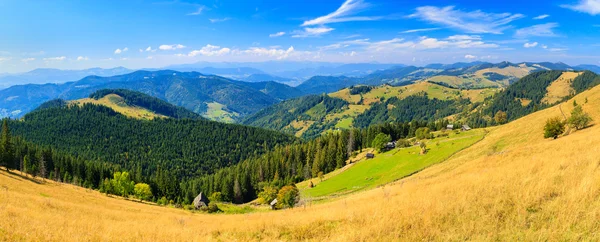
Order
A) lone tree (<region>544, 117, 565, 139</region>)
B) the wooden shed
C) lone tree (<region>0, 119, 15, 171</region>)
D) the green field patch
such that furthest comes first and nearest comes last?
lone tree (<region>0, 119, 15, 171</region>) → the wooden shed → the green field patch → lone tree (<region>544, 117, 565, 139</region>)

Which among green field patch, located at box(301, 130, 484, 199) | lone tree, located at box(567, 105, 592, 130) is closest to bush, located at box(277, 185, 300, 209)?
green field patch, located at box(301, 130, 484, 199)

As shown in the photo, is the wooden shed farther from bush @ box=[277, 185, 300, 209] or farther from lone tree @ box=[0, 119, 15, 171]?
lone tree @ box=[0, 119, 15, 171]

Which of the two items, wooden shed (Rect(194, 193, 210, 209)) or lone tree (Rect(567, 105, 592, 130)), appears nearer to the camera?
lone tree (Rect(567, 105, 592, 130))

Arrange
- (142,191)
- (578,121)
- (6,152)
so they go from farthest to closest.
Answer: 1. (142,191)
2. (6,152)
3. (578,121)

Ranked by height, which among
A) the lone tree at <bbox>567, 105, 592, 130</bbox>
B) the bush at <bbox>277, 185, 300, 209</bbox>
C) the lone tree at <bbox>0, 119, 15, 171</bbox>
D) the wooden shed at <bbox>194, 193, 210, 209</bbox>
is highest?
the lone tree at <bbox>567, 105, 592, 130</bbox>

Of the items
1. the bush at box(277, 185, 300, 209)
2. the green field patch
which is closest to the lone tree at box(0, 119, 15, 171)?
the bush at box(277, 185, 300, 209)

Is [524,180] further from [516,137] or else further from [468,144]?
[468,144]

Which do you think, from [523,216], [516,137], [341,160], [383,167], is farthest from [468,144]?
[523,216]

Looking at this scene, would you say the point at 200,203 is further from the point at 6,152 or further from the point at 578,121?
the point at 578,121

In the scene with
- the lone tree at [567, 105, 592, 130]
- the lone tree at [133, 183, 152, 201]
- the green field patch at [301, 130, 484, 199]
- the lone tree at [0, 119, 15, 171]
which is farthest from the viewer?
the lone tree at [133, 183, 152, 201]

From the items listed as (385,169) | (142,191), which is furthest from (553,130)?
(142,191)

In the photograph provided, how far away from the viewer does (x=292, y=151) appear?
6063 inches

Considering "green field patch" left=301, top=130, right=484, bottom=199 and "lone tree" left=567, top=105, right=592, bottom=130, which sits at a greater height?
"lone tree" left=567, top=105, right=592, bottom=130

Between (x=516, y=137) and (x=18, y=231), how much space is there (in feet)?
306
